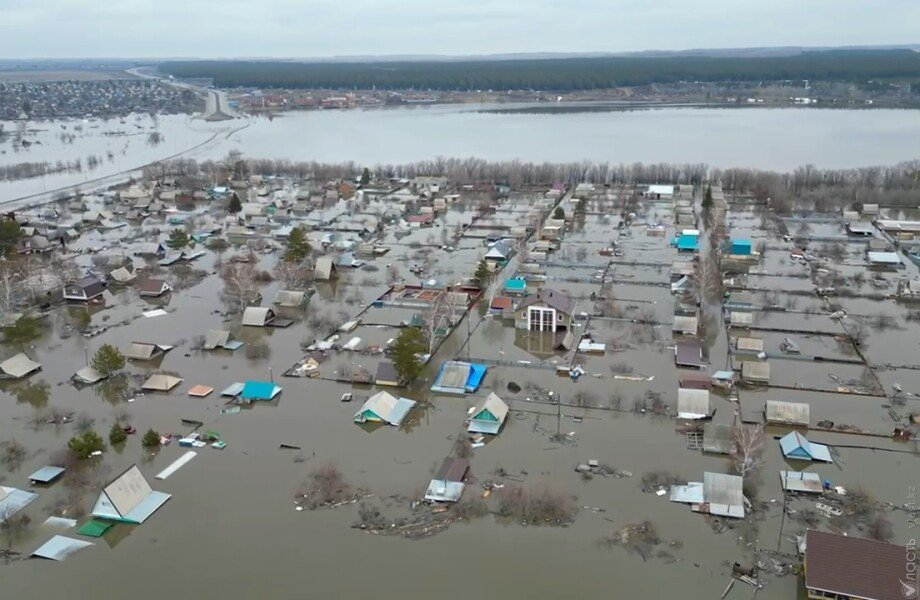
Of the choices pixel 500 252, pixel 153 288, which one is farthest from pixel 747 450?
pixel 153 288

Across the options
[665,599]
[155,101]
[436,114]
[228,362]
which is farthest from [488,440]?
[155,101]

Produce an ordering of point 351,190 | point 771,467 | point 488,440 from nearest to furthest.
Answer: point 771,467
point 488,440
point 351,190

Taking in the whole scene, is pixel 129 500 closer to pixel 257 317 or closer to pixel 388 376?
pixel 388 376

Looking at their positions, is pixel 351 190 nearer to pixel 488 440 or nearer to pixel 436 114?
pixel 488 440

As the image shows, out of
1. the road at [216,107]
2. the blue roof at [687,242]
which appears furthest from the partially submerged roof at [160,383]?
the road at [216,107]

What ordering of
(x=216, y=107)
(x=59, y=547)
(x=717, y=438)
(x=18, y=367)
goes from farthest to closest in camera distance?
(x=216, y=107) < (x=18, y=367) < (x=717, y=438) < (x=59, y=547)
